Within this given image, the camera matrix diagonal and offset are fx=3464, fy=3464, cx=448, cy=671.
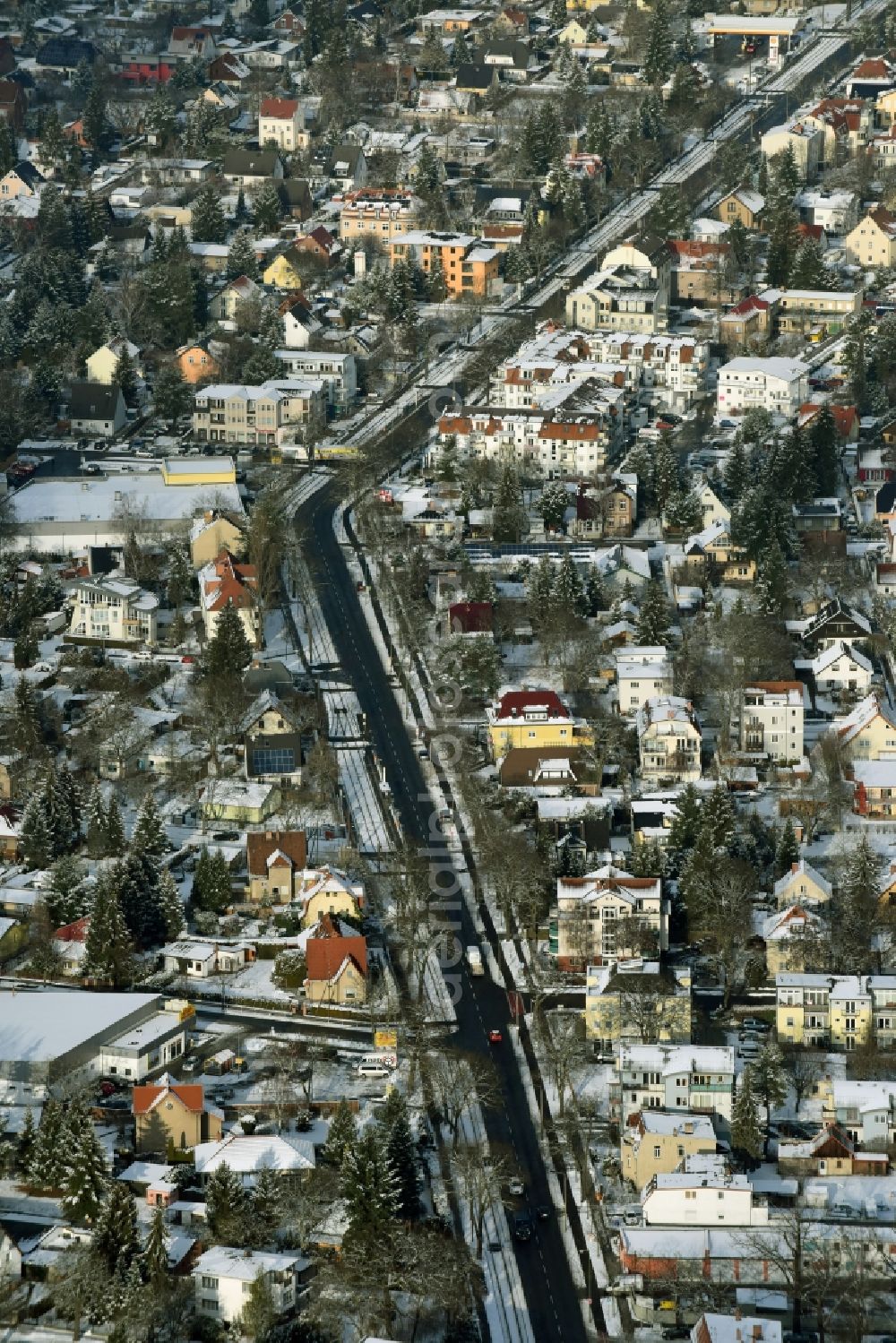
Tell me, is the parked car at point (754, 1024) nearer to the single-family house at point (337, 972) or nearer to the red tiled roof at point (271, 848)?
→ the single-family house at point (337, 972)

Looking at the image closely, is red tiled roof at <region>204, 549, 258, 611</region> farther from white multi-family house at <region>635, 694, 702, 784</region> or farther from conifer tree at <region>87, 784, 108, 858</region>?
white multi-family house at <region>635, 694, 702, 784</region>

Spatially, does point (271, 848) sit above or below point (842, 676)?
above

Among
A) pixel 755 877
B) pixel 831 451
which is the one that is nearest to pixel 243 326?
pixel 831 451

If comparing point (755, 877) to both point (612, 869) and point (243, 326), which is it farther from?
point (243, 326)

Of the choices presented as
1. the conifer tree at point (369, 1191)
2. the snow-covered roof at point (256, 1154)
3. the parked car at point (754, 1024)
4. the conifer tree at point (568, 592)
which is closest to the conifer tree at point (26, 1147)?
the snow-covered roof at point (256, 1154)

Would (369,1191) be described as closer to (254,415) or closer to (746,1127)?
(746,1127)

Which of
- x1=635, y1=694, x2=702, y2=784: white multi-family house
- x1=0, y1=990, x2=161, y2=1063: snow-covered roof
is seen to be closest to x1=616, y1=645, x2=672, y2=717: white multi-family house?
x1=635, y1=694, x2=702, y2=784: white multi-family house

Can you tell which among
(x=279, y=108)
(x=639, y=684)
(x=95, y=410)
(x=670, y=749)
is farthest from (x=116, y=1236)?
(x=279, y=108)
